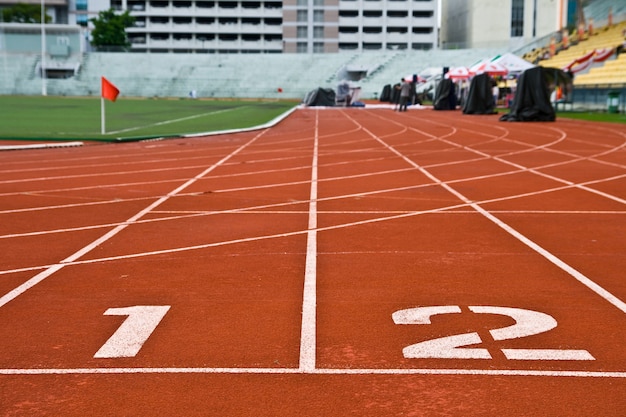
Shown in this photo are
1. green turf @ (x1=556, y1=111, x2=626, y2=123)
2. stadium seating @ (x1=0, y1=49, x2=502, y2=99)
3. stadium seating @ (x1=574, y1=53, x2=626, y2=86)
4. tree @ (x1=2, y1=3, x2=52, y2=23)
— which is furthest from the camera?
tree @ (x1=2, y1=3, x2=52, y2=23)

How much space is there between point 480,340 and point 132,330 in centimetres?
198

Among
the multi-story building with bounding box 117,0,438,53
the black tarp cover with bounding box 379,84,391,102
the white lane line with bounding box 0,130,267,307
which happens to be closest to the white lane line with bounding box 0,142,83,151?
the white lane line with bounding box 0,130,267,307

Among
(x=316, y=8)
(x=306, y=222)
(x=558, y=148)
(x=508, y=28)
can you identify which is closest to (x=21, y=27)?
(x=316, y=8)

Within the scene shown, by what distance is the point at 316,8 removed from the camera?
111500mm

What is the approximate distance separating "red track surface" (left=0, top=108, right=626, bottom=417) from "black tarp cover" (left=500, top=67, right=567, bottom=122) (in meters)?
19.2

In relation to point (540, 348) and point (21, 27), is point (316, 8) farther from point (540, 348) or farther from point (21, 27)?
point (540, 348)

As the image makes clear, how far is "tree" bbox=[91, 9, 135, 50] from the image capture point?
107 metres

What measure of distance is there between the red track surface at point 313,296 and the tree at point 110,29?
98911 millimetres

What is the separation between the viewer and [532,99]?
Answer: 32031 millimetres

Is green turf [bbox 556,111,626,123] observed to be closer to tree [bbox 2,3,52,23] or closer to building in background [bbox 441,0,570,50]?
building in background [bbox 441,0,570,50]

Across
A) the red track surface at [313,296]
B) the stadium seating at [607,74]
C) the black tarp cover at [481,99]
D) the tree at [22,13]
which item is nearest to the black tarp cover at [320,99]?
the stadium seating at [607,74]

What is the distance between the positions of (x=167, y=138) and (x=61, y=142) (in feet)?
9.75

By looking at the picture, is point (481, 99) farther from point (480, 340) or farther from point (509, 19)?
point (509, 19)

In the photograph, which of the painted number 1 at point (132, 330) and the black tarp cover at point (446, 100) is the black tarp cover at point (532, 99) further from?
the painted number 1 at point (132, 330)
